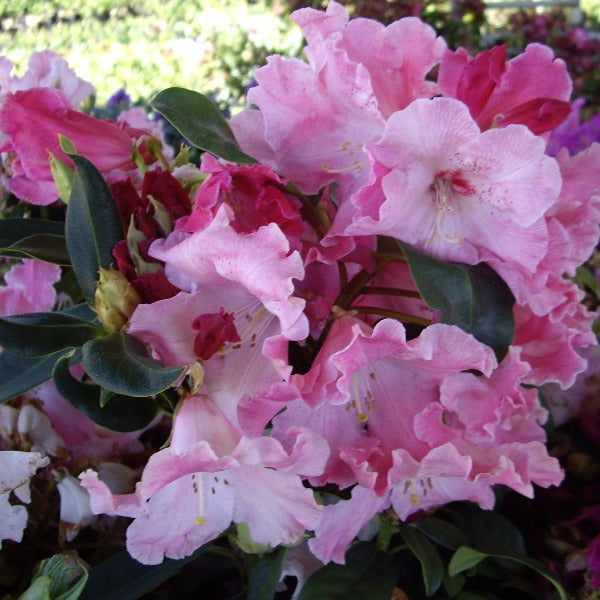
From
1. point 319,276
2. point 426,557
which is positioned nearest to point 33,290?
point 319,276

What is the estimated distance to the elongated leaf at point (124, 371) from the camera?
45cm

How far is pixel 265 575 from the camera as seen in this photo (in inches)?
26.0

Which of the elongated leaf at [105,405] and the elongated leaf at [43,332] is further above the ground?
the elongated leaf at [43,332]

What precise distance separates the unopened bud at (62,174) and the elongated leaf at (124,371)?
0.43ft

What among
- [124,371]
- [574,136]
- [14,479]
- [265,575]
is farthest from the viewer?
[574,136]

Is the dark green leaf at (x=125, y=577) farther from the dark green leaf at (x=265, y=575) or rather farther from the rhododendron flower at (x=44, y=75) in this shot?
the rhododendron flower at (x=44, y=75)

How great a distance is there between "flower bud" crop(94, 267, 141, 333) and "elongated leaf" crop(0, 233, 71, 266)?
4.2 inches

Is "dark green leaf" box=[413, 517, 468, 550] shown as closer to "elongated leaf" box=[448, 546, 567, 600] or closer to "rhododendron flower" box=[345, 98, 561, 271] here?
"elongated leaf" box=[448, 546, 567, 600]

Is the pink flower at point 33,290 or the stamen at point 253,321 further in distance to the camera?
the pink flower at point 33,290

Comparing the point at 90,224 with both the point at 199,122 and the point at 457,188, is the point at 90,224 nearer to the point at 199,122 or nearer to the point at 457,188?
the point at 199,122

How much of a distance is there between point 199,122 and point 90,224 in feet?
0.32

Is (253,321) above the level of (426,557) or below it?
above

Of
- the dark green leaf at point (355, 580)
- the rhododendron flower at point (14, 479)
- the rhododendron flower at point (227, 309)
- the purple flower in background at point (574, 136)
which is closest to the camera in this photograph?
the rhododendron flower at point (227, 309)

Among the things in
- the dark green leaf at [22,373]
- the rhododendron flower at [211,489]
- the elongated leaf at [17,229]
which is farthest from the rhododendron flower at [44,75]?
the rhododendron flower at [211,489]
